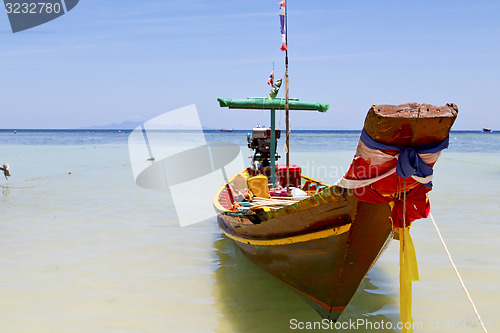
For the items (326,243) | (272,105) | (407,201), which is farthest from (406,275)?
(272,105)

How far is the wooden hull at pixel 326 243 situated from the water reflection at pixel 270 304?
46 cm

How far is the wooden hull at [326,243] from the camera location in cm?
445

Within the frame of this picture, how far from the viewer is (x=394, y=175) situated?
3850 millimetres

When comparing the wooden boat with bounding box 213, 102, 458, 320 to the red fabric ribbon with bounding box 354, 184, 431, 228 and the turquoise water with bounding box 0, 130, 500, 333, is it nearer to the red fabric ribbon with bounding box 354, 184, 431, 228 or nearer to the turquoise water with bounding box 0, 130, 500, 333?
the red fabric ribbon with bounding box 354, 184, 431, 228

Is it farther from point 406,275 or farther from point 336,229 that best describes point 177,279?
point 406,275

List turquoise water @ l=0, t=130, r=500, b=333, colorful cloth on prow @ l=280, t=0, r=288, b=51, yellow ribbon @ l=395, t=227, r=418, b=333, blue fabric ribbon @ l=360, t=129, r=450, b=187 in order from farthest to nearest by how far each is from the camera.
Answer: colorful cloth on prow @ l=280, t=0, r=288, b=51 < turquoise water @ l=0, t=130, r=500, b=333 < yellow ribbon @ l=395, t=227, r=418, b=333 < blue fabric ribbon @ l=360, t=129, r=450, b=187

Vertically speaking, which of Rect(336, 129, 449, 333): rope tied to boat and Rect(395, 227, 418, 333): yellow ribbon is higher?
Rect(336, 129, 449, 333): rope tied to boat

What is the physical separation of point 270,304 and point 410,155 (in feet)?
12.6

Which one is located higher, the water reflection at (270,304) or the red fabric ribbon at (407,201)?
the red fabric ribbon at (407,201)

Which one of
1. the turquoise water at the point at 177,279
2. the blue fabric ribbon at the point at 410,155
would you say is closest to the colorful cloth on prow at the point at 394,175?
the blue fabric ribbon at the point at 410,155

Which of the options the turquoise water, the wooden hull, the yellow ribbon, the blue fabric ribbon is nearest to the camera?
the blue fabric ribbon

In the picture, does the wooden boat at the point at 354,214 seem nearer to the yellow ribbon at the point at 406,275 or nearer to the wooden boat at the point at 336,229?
the wooden boat at the point at 336,229

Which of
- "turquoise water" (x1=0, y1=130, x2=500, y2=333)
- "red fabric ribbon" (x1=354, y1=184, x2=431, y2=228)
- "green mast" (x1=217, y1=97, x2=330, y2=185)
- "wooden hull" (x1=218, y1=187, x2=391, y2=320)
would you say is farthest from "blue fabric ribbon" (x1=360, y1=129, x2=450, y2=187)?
"green mast" (x1=217, y1=97, x2=330, y2=185)

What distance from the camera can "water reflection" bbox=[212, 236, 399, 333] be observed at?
5.63 meters
